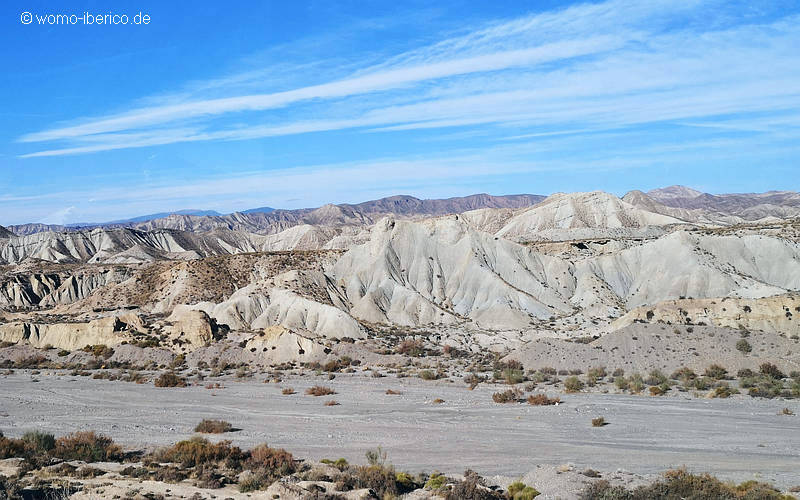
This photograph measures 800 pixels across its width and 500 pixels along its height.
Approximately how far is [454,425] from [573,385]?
31.9 ft

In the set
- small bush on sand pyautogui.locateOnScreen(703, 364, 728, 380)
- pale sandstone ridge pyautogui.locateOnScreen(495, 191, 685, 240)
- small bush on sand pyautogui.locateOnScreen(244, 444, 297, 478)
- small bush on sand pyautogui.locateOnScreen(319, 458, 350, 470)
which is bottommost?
small bush on sand pyautogui.locateOnScreen(703, 364, 728, 380)

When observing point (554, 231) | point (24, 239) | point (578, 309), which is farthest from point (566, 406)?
point (24, 239)

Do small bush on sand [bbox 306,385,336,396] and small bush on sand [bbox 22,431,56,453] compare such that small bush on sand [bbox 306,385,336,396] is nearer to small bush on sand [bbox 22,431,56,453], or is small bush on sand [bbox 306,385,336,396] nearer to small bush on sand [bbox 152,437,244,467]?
small bush on sand [bbox 152,437,244,467]

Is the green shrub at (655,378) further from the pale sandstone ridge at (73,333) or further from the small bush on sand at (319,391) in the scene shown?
the pale sandstone ridge at (73,333)

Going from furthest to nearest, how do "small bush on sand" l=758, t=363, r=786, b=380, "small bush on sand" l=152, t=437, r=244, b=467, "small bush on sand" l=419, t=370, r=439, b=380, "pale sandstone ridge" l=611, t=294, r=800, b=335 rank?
"pale sandstone ridge" l=611, t=294, r=800, b=335
"small bush on sand" l=419, t=370, r=439, b=380
"small bush on sand" l=758, t=363, r=786, b=380
"small bush on sand" l=152, t=437, r=244, b=467

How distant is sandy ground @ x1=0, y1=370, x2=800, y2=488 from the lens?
1830 centimetres

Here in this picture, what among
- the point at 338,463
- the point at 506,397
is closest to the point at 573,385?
the point at 506,397

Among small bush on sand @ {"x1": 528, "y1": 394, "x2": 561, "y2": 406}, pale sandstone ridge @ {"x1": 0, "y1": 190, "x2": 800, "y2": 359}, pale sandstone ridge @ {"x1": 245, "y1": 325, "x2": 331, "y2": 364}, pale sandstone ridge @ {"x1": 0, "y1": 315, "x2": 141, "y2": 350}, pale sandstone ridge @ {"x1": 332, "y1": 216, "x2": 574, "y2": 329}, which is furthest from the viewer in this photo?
pale sandstone ridge @ {"x1": 332, "y1": 216, "x2": 574, "y2": 329}

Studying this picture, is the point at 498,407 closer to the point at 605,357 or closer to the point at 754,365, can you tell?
the point at 605,357

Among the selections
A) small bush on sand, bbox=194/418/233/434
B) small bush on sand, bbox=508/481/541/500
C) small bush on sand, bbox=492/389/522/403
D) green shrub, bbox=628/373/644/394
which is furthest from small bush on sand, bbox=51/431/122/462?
green shrub, bbox=628/373/644/394

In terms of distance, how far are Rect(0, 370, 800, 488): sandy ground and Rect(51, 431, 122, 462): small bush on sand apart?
79.9 inches

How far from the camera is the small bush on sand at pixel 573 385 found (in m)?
30.4

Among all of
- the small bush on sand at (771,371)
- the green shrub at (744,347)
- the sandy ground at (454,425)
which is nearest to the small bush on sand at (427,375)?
the sandy ground at (454,425)

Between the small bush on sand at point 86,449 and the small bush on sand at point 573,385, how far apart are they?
20789 millimetres
